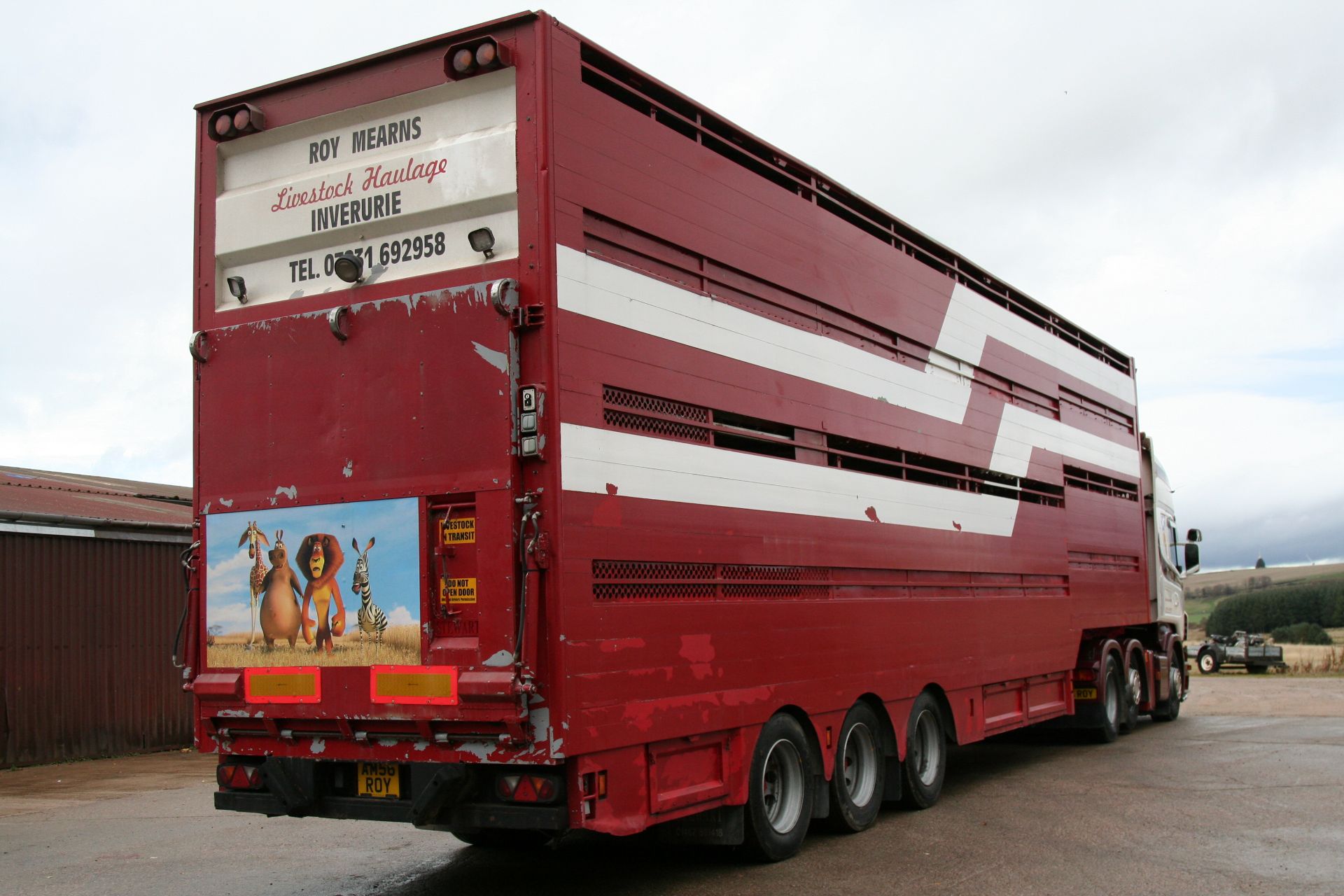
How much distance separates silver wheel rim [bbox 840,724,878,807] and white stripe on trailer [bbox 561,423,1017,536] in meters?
1.51

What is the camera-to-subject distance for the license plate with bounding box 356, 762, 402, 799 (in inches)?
238

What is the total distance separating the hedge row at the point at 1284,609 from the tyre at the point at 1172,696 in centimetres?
6390

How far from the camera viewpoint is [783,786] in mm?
7508

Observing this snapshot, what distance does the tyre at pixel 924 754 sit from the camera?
29.2ft

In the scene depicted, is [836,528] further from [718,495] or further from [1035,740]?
[1035,740]

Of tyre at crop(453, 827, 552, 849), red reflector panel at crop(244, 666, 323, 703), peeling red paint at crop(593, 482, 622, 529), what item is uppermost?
peeling red paint at crop(593, 482, 622, 529)

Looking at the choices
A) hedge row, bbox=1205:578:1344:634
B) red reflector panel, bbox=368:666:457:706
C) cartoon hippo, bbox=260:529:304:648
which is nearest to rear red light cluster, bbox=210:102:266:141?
cartoon hippo, bbox=260:529:304:648

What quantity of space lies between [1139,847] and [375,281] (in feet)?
19.2

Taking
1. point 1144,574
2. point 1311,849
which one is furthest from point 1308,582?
point 1311,849

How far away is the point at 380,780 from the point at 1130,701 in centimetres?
1085

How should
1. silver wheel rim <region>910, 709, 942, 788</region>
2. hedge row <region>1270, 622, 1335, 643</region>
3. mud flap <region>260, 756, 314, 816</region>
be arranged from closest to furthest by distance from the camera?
mud flap <region>260, 756, 314, 816</region> → silver wheel rim <region>910, 709, 942, 788</region> → hedge row <region>1270, 622, 1335, 643</region>

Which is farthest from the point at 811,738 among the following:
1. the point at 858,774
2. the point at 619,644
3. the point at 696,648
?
the point at 619,644

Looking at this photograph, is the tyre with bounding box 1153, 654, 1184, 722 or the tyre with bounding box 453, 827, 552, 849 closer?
the tyre with bounding box 453, 827, 552, 849

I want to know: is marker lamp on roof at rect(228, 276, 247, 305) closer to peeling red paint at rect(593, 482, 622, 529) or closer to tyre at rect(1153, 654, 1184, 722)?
peeling red paint at rect(593, 482, 622, 529)
